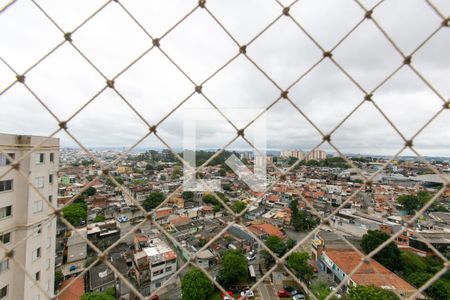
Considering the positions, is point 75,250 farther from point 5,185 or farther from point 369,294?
point 369,294

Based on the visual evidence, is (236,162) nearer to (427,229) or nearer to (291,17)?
(291,17)

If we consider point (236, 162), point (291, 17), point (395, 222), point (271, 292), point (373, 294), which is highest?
point (291, 17)

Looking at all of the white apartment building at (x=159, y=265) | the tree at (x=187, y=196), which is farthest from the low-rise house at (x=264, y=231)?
the tree at (x=187, y=196)

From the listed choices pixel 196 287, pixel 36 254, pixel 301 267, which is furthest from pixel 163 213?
pixel 36 254

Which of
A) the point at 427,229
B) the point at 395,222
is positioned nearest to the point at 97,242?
the point at 395,222

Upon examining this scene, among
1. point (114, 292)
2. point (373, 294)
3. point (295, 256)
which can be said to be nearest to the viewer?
point (373, 294)
